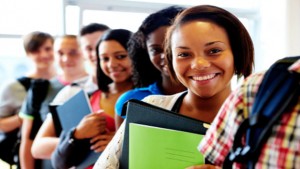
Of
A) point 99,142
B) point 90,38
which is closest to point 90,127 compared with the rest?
point 99,142

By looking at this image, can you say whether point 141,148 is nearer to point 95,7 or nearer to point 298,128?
point 298,128

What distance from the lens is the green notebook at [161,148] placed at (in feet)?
1.89

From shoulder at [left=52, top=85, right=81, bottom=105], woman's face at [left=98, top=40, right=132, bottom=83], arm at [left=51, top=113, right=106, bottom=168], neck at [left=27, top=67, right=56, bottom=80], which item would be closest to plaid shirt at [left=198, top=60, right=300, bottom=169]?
arm at [left=51, top=113, right=106, bottom=168]

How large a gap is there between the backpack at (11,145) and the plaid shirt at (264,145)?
1410 mm

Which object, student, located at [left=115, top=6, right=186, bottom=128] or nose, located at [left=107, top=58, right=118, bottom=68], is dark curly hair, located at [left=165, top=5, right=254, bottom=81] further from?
nose, located at [left=107, top=58, right=118, bottom=68]

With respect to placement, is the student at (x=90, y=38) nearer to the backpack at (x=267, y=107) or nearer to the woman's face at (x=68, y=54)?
the woman's face at (x=68, y=54)

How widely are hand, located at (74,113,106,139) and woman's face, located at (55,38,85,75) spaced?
74 cm

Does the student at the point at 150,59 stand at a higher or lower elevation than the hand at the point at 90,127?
Answer: higher

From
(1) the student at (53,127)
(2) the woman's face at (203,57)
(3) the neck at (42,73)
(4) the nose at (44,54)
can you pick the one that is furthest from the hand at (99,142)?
(4) the nose at (44,54)

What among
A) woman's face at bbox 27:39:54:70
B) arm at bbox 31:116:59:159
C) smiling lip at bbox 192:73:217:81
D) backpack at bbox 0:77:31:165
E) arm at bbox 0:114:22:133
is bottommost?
backpack at bbox 0:77:31:165

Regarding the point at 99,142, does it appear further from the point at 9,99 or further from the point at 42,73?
the point at 42,73

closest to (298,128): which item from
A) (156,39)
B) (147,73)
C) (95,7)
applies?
(156,39)

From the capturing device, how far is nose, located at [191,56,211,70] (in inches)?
27.2

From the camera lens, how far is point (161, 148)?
24.2 inches
